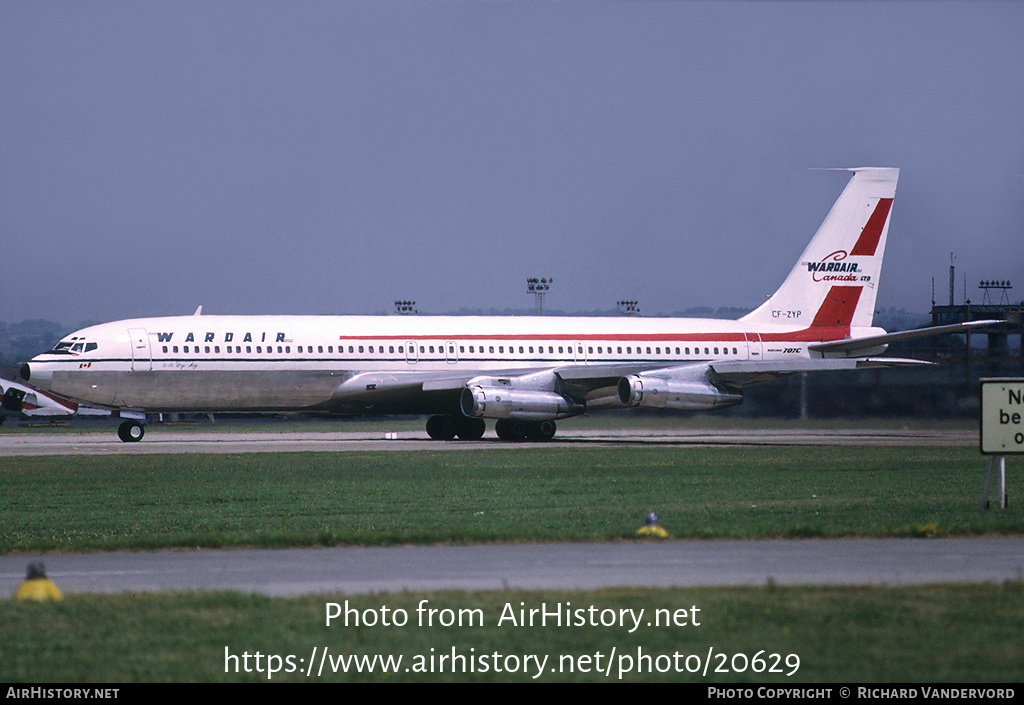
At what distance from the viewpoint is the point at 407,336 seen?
4766 cm

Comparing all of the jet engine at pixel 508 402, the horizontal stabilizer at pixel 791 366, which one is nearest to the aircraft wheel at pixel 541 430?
the jet engine at pixel 508 402

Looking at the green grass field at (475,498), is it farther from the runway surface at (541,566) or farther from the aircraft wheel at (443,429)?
the aircraft wheel at (443,429)

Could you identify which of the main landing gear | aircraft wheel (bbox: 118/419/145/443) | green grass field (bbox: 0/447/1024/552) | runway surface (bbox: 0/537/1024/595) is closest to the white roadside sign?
green grass field (bbox: 0/447/1024/552)

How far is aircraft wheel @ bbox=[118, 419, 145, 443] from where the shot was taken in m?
47.3

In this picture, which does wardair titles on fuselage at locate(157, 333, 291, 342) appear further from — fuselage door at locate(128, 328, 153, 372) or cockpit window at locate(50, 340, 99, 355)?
cockpit window at locate(50, 340, 99, 355)

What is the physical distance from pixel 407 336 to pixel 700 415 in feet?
45.0

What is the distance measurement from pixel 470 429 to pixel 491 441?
1921 mm

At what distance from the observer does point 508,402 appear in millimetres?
45125

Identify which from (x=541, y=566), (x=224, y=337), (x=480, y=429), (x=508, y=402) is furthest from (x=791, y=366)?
(x=541, y=566)

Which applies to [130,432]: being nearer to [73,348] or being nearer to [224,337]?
[73,348]

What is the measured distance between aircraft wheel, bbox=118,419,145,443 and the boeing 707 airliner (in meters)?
0.07

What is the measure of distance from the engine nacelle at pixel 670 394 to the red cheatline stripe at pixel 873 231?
428 inches
